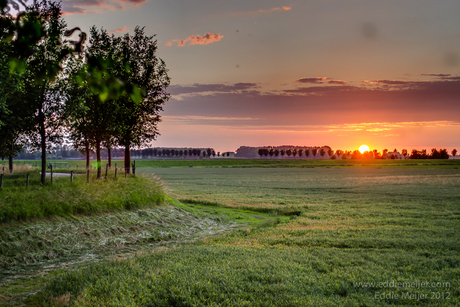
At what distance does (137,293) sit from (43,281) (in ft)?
15.5

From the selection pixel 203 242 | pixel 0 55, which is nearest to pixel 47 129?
pixel 0 55

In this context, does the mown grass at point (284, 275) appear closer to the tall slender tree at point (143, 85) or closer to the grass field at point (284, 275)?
the grass field at point (284, 275)

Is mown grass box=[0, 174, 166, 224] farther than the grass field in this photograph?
Yes

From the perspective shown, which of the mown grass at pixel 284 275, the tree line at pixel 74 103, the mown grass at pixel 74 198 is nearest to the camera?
the mown grass at pixel 284 275

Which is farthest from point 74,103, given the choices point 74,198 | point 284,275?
point 284,275

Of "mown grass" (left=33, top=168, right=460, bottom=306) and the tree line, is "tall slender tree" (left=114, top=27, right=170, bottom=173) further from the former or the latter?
"mown grass" (left=33, top=168, right=460, bottom=306)

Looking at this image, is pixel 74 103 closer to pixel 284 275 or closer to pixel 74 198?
pixel 74 198

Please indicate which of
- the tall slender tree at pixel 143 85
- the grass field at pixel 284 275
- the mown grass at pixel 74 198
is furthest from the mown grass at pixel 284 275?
the tall slender tree at pixel 143 85

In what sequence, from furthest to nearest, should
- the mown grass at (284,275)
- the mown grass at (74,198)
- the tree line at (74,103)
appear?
the tree line at (74,103) < the mown grass at (74,198) < the mown grass at (284,275)

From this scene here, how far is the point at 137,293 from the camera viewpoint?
8445 millimetres

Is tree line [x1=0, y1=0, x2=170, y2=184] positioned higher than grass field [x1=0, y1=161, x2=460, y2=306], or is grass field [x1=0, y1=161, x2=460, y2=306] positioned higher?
tree line [x1=0, y1=0, x2=170, y2=184]

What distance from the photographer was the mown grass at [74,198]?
51.5ft

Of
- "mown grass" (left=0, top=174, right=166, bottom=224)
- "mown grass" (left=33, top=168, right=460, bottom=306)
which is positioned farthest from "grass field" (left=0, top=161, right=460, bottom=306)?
"mown grass" (left=0, top=174, right=166, bottom=224)

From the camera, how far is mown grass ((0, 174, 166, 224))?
15.7 m
